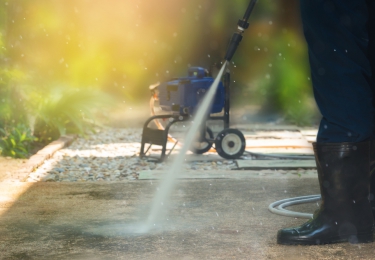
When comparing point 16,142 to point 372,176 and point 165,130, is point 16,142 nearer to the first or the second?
point 165,130

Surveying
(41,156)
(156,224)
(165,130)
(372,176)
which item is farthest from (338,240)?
(41,156)

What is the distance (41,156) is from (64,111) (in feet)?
6.16

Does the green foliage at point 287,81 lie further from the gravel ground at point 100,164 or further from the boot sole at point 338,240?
the boot sole at point 338,240

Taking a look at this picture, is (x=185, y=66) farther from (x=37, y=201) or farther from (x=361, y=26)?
(x=361, y=26)

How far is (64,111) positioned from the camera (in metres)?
7.67

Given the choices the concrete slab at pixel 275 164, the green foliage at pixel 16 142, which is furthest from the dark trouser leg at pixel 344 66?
the green foliage at pixel 16 142

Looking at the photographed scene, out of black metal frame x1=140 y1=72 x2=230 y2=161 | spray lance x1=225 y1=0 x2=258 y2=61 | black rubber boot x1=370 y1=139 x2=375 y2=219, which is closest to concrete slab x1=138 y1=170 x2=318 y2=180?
black metal frame x1=140 y1=72 x2=230 y2=161

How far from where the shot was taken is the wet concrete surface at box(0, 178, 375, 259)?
2.65 meters

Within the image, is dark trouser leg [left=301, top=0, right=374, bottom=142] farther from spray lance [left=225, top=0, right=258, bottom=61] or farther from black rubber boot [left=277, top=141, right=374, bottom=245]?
spray lance [left=225, top=0, right=258, bottom=61]

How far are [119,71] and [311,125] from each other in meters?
2.79

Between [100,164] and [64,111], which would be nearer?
[100,164]

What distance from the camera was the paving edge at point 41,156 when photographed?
195 inches

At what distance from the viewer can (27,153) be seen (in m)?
6.39

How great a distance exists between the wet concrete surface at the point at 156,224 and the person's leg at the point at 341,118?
84 mm
